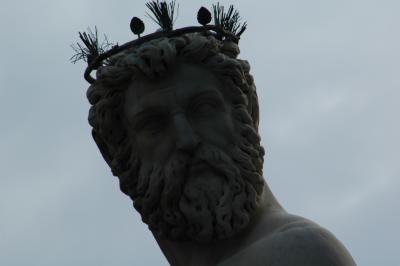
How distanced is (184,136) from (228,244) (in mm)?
846

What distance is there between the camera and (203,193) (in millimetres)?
12375

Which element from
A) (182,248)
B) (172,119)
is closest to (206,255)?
(182,248)

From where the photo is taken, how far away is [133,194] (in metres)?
12.8

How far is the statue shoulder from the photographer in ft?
39.1

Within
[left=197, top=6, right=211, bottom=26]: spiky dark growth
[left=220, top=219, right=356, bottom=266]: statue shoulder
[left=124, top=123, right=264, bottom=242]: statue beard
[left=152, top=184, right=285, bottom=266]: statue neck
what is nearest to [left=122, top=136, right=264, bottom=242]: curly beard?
[left=124, top=123, right=264, bottom=242]: statue beard

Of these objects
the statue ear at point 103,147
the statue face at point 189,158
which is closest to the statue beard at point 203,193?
the statue face at point 189,158

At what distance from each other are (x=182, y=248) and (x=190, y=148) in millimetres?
802

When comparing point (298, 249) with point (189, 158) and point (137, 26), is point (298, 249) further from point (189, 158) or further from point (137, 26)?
point (137, 26)

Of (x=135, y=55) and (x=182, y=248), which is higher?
(x=135, y=55)

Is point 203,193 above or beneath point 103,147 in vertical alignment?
beneath

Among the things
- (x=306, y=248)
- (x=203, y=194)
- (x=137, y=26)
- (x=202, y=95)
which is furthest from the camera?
(x=137, y=26)

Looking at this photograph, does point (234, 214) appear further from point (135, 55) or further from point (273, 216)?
point (135, 55)

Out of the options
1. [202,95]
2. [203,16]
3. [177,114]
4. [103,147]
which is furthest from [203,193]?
[203,16]

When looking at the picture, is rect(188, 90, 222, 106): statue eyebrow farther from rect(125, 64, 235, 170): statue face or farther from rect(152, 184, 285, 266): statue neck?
rect(152, 184, 285, 266): statue neck
